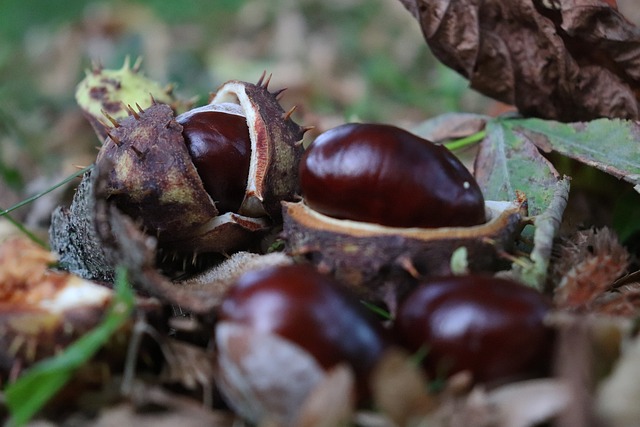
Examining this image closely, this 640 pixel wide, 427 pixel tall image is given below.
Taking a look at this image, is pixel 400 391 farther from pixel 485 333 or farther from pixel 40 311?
pixel 40 311

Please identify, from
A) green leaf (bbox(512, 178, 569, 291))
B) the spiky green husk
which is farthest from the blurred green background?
green leaf (bbox(512, 178, 569, 291))

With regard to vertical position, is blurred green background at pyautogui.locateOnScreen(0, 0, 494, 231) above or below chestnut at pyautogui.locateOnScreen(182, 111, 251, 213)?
below

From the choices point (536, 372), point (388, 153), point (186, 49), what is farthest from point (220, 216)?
point (186, 49)

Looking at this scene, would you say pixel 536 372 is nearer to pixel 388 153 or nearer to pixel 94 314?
pixel 388 153

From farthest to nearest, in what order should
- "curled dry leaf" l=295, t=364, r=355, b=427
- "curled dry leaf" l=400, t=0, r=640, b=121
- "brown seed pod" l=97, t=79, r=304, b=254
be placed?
"curled dry leaf" l=400, t=0, r=640, b=121, "brown seed pod" l=97, t=79, r=304, b=254, "curled dry leaf" l=295, t=364, r=355, b=427

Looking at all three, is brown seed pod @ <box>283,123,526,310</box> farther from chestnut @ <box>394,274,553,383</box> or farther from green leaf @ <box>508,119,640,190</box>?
green leaf @ <box>508,119,640,190</box>

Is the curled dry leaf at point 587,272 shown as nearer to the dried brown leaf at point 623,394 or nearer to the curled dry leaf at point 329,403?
the dried brown leaf at point 623,394

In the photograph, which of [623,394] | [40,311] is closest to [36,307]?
[40,311]
